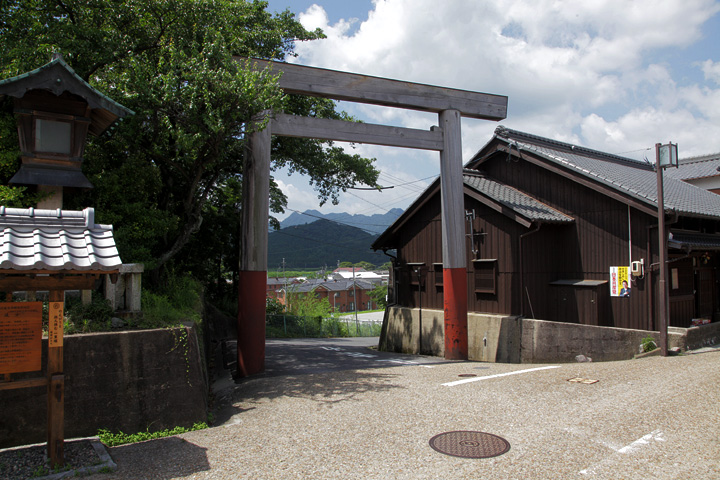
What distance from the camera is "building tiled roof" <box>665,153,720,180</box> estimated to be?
72.9ft

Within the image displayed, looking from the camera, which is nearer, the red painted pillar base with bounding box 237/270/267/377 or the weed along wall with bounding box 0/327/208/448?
the weed along wall with bounding box 0/327/208/448

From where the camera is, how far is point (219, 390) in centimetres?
856

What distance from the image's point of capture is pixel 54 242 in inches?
187

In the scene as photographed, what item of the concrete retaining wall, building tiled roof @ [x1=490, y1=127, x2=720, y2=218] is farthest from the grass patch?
building tiled roof @ [x1=490, y1=127, x2=720, y2=218]

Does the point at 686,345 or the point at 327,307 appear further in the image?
the point at 327,307

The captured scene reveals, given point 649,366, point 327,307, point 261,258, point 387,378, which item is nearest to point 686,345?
point 649,366

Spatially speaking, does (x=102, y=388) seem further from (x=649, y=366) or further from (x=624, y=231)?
(x=624, y=231)

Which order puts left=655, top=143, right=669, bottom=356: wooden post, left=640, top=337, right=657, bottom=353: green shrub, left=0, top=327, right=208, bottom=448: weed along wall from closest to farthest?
left=0, top=327, right=208, bottom=448: weed along wall < left=655, top=143, right=669, bottom=356: wooden post < left=640, top=337, right=657, bottom=353: green shrub

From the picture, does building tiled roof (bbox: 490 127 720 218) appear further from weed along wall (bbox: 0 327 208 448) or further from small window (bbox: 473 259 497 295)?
weed along wall (bbox: 0 327 208 448)

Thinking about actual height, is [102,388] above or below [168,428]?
above

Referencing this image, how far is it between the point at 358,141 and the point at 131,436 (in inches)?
331

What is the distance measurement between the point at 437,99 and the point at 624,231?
6.32 metres

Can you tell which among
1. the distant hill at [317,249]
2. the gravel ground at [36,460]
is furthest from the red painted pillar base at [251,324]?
the distant hill at [317,249]

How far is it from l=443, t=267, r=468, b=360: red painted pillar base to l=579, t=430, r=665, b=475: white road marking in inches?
288
